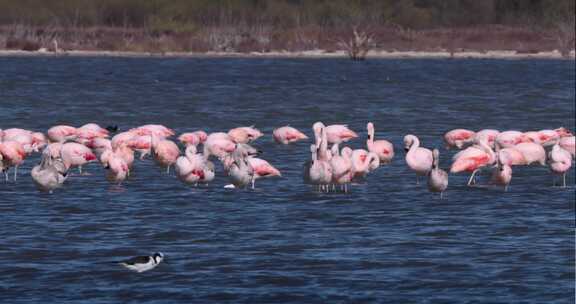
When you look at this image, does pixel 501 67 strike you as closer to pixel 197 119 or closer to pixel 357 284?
pixel 197 119

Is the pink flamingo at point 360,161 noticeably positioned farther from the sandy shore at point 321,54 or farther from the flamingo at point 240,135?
the sandy shore at point 321,54

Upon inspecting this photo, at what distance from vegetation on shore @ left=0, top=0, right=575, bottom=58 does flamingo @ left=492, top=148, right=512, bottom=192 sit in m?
59.3

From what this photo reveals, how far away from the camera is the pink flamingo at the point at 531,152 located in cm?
2247

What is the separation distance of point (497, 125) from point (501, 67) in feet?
124

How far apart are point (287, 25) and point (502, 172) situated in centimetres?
7437

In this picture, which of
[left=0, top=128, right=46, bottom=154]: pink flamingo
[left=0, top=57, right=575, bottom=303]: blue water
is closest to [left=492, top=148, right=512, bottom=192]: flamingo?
[left=0, top=57, right=575, bottom=303]: blue water

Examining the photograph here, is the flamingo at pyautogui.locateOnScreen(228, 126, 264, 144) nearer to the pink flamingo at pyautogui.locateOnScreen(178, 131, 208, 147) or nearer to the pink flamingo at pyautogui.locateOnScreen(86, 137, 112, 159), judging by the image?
the pink flamingo at pyautogui.locateOnScreen(178, 131, 208, 147)

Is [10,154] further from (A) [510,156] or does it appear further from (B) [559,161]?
(B) [559,161]

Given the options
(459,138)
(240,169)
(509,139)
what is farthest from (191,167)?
(459,138)

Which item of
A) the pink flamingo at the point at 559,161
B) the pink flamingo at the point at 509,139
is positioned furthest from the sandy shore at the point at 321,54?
the pink flamingo at the point at 559,161

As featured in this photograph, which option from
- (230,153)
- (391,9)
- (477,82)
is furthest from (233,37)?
(230,153)

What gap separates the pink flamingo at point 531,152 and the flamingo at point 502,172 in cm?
130

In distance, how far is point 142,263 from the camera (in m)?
14.0

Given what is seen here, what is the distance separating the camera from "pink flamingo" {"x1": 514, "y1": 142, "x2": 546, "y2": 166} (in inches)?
885
